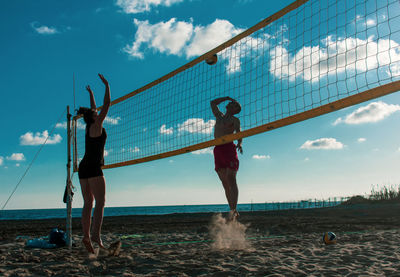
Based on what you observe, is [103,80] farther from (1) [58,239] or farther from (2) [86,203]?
(1) [58,239]

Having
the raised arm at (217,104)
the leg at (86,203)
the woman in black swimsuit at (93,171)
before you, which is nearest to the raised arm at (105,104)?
the woman in black swimsuit at (93,171)

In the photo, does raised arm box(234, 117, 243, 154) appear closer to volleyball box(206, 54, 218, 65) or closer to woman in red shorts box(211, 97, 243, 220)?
woman in red shorts box(211, 97, 243, 220)

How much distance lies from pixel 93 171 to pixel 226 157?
5.66ft

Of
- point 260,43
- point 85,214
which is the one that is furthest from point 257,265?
point 260,43

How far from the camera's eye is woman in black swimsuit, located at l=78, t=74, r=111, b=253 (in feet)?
11.2

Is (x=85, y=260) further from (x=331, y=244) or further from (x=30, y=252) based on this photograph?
(x=331, y=244)

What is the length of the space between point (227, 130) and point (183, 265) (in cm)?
206

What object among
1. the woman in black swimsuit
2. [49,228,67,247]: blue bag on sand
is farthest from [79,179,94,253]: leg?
[49,228,67,247]: blue bag on sand

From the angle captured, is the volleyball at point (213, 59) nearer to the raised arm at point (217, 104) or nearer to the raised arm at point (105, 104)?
the raised arm at point (217, 104)

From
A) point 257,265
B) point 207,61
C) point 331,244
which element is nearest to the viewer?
point 257,265

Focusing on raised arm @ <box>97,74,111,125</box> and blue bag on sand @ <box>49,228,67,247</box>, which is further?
blue bag on sand @ <box>49,228,67,247</box>

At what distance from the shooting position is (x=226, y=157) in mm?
4289

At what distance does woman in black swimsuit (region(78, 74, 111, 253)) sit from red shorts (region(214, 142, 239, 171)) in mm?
1553

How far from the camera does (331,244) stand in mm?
4180
